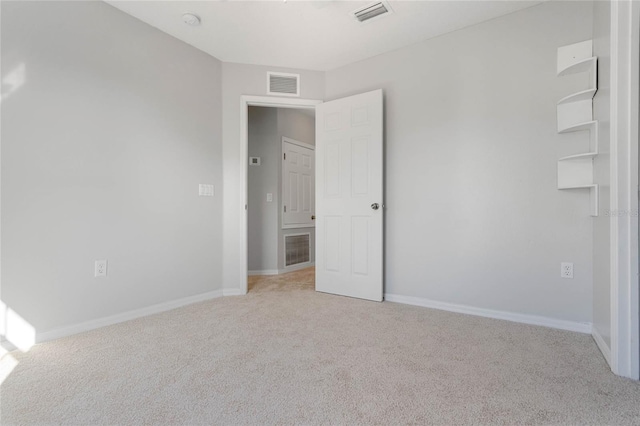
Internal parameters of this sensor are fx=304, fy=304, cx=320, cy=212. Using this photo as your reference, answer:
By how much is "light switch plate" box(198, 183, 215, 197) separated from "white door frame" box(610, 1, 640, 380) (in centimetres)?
309

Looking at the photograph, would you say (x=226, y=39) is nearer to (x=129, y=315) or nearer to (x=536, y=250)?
(x=129, y=315)

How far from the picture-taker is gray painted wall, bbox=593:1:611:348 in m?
1.74

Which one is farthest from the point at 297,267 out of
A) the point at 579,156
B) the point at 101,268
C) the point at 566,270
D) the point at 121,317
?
the point at 579,156

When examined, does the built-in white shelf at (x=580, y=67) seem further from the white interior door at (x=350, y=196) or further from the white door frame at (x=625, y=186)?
the white interior door at (x=350, y=196)

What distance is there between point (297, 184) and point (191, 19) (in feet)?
8.59

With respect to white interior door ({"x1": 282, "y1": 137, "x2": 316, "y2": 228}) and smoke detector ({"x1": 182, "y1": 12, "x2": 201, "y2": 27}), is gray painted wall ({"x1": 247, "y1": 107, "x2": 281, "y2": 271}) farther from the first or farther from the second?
smoke detector ({"x1": 182, "y1": 12, "x2": 201, "y2": 27})

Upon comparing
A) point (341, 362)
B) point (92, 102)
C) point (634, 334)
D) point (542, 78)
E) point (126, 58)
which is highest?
point (126, 58)

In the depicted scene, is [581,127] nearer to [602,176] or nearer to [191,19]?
[602,176]

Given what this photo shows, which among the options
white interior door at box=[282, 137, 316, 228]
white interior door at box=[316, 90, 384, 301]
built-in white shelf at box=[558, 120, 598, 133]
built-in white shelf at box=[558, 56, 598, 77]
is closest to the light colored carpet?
white interior door at box=[316, 90, 384, 301]

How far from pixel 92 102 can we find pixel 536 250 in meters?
3.55

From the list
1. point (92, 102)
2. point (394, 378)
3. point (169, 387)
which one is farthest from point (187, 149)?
point (394, 378)

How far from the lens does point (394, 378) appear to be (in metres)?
1.55

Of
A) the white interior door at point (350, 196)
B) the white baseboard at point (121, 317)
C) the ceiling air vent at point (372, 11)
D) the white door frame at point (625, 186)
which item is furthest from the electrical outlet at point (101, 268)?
the white door frame at point (625, 186)

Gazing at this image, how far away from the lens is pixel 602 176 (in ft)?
6.03
